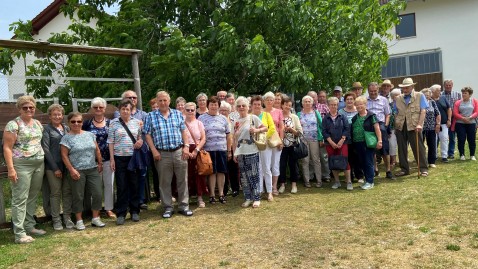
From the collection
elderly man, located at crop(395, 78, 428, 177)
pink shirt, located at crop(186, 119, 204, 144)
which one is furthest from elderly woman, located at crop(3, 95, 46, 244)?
elderly man, located at crop(395, 78, 428, 177)

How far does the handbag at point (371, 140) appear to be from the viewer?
7562mm

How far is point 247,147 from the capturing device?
22.0ft

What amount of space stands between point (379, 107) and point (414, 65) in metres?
16.7

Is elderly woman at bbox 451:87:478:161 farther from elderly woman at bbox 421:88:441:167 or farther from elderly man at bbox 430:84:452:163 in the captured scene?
elderly woman at bbox 421:88:441:167

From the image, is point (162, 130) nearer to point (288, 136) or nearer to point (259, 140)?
point (259, 140)

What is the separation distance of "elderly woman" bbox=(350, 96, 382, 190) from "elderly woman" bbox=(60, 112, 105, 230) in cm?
427

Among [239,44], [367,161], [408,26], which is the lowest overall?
[367,161]

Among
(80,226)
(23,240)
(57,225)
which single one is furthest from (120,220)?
(23,240)

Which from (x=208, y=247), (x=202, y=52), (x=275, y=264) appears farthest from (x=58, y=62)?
(x=275, y=264)

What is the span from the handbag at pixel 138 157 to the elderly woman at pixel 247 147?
134 centimetres

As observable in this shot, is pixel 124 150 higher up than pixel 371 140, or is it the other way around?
pixel 124 150

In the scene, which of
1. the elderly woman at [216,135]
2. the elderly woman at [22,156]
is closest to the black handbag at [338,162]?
the elderly woman at [216,135]

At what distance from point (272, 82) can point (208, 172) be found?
373 cm

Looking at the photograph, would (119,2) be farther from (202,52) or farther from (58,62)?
(202,52)
